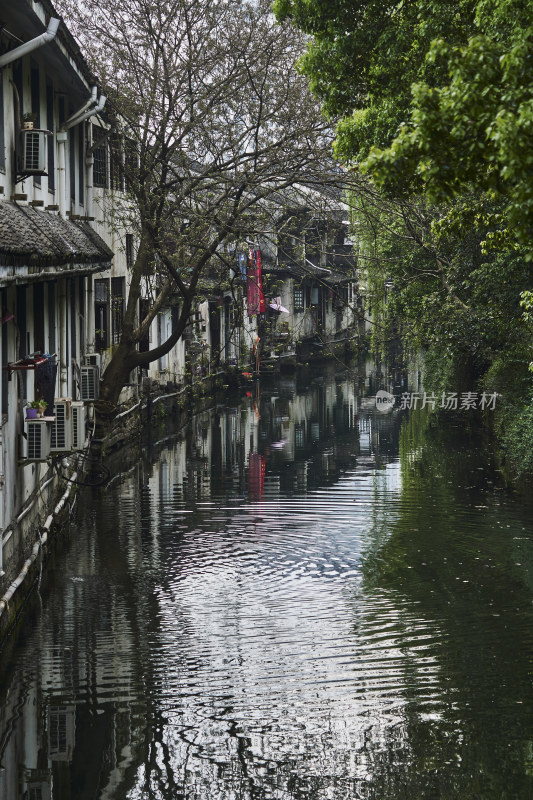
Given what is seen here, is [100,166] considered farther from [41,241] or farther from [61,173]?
[41,241]

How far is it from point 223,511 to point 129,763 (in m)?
11.1

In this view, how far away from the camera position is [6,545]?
13195 millimetres

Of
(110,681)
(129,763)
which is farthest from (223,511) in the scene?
(129,763)

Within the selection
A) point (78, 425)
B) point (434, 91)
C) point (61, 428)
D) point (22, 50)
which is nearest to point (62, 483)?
point (78, 425)

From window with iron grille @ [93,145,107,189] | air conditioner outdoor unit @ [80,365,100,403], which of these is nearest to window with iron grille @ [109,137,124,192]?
window with iron grille @ [93,145,107,189]

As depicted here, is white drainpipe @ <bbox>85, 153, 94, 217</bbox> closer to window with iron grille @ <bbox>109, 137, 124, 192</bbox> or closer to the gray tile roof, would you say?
window with iron grille @ <bbox>109, 137, 124, 192</bbox>

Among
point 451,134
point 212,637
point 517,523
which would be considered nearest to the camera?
point 451,134

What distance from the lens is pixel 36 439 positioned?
1455 centimetres

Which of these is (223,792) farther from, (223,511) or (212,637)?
(223,511)

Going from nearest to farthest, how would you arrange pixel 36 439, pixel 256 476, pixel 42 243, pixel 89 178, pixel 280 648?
pixel 280 648 < pixel 42 243 < pixel 36 439 < pixel 89 178 < pixel 256 476

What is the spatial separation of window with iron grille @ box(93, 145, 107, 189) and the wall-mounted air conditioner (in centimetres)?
1021

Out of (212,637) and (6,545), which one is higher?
(6,545)

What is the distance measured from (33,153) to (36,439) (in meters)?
4.06

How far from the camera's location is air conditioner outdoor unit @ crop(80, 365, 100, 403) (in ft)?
70.0
